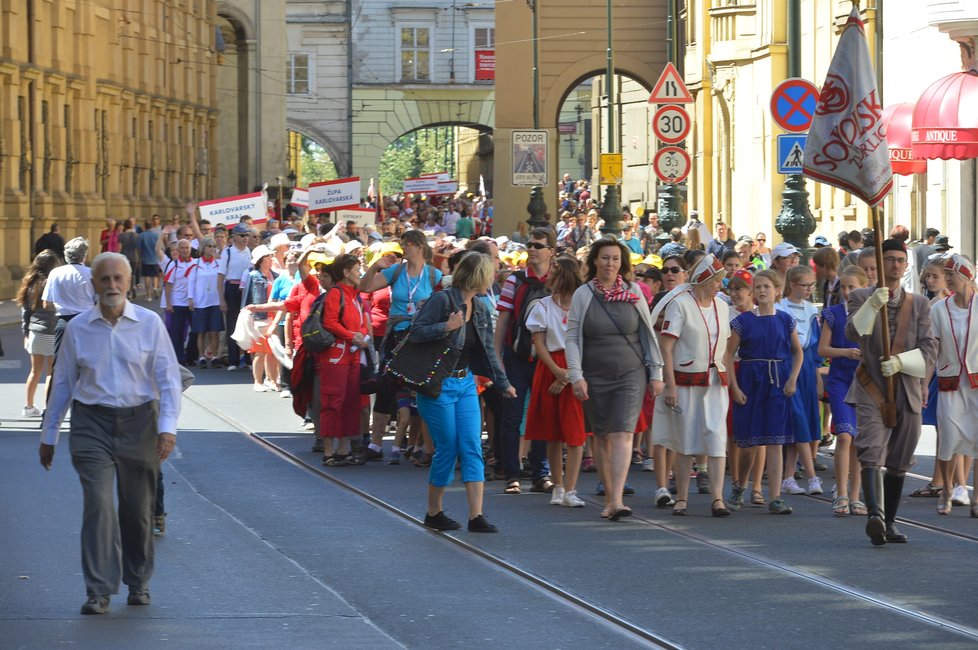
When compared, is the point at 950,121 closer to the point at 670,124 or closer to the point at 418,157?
the point at 670,124

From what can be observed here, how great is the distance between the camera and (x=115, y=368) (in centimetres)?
915

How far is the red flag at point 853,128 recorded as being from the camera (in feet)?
38.6

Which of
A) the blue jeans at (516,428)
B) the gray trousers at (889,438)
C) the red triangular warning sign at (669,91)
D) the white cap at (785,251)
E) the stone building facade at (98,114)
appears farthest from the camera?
the stone building facade at (98,114)

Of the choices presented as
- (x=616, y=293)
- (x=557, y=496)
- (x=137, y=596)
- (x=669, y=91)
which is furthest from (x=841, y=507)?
(x=669, y=91)

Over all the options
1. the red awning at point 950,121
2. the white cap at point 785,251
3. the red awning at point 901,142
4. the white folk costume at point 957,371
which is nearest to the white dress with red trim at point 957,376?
the white folk costume at point 957,371

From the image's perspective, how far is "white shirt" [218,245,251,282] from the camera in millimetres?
26203

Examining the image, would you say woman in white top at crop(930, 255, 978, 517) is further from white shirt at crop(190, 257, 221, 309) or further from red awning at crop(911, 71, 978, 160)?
white shirt at crop(190, 257, 221, 309)

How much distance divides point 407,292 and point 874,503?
18.0 ft

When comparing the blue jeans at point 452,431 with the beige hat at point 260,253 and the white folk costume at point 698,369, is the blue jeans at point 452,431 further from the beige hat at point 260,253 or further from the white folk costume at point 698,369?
the beige hat at point 260,253

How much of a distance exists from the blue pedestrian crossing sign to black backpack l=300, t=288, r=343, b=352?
619 cm

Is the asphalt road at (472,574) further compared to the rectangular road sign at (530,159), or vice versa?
the rectangular road sign at (530,159)

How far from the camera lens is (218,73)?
7781 centimetres

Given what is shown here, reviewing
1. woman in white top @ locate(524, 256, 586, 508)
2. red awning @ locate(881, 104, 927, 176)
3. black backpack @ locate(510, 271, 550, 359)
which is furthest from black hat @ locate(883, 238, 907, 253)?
red awning @ locate(881, 104, 927, 176)

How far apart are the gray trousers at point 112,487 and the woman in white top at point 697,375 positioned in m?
4.38
